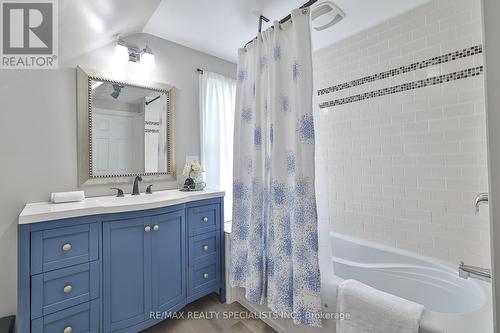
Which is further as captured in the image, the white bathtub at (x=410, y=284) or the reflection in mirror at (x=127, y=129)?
the reflection in mirror at (x=127, y=129)

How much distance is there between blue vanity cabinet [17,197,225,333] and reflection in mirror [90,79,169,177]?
627 millimetres

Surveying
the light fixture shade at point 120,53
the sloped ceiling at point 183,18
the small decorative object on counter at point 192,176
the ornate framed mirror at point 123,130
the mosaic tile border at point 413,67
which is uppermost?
the sloped ceiling at point 183,18

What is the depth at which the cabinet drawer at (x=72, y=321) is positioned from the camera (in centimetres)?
126

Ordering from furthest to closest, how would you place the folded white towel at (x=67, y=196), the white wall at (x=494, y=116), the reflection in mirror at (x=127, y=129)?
the reflection in mirror at (x=127, y=129), the folded white towel at (x=67, y=196), the white wall at (x=494, y=116)

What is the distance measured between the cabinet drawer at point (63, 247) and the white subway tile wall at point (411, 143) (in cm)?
143

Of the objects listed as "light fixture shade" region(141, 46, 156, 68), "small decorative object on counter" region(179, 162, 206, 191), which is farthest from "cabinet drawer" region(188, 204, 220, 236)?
"light fixture shade" region(141, 46, 156, 68)

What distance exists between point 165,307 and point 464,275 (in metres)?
1.81

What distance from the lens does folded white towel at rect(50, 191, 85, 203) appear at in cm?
159

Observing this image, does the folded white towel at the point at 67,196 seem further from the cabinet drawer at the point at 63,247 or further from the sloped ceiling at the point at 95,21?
the sloped ceiling at the point at 95,21

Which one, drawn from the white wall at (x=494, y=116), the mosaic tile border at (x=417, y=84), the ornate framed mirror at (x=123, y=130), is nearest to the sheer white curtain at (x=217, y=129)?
the ornate framed mirror at (x=123, y=130)

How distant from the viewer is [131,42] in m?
2.08

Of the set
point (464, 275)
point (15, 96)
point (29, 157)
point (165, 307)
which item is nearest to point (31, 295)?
point (165, 307)

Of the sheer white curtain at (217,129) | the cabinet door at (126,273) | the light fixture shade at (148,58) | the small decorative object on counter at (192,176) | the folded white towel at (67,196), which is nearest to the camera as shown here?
the cabinet door at (126,273)

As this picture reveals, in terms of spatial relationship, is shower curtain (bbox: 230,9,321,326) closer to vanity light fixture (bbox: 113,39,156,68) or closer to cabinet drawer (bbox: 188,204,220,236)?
→ cabinet drawer (bbox: 188,204,220,236)
